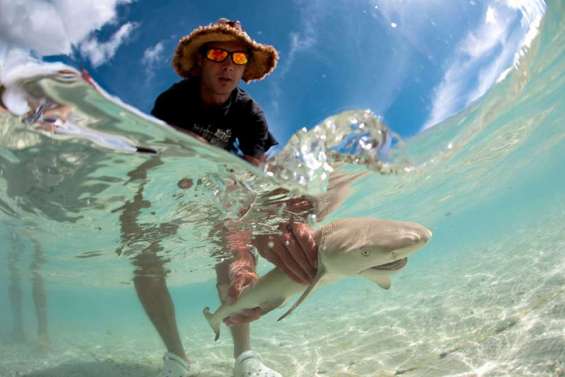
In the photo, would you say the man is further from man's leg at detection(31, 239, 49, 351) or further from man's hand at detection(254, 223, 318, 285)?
man's leg at detection(31, 239, 49, 351)

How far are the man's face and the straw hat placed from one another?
3.2 inches

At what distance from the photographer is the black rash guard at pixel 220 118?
16.3 ft

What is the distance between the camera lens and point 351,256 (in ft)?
12.8

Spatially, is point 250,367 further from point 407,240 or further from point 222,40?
point 222,40

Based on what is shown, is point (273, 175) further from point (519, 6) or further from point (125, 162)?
point (519, 6)

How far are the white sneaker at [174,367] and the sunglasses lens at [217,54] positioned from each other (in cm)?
486

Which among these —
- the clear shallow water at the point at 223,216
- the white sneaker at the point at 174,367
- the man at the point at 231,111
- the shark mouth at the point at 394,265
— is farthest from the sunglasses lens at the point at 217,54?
the white sneaker at the point at 174,367

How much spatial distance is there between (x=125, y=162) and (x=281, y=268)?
3.33m

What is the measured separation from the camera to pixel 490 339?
5.64m

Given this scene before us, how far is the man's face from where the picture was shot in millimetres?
4699

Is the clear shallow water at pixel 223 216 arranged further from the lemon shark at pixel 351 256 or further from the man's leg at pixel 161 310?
the lemon shark at pixel 351 256

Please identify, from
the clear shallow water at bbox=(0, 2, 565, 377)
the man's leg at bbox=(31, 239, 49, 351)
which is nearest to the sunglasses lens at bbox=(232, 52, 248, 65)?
the clear shallow water at bbox=(0, 2, 565, 377)

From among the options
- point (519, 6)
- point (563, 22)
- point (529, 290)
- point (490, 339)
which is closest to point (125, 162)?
point (490, 339)

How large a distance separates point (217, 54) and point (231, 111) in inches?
31.7
